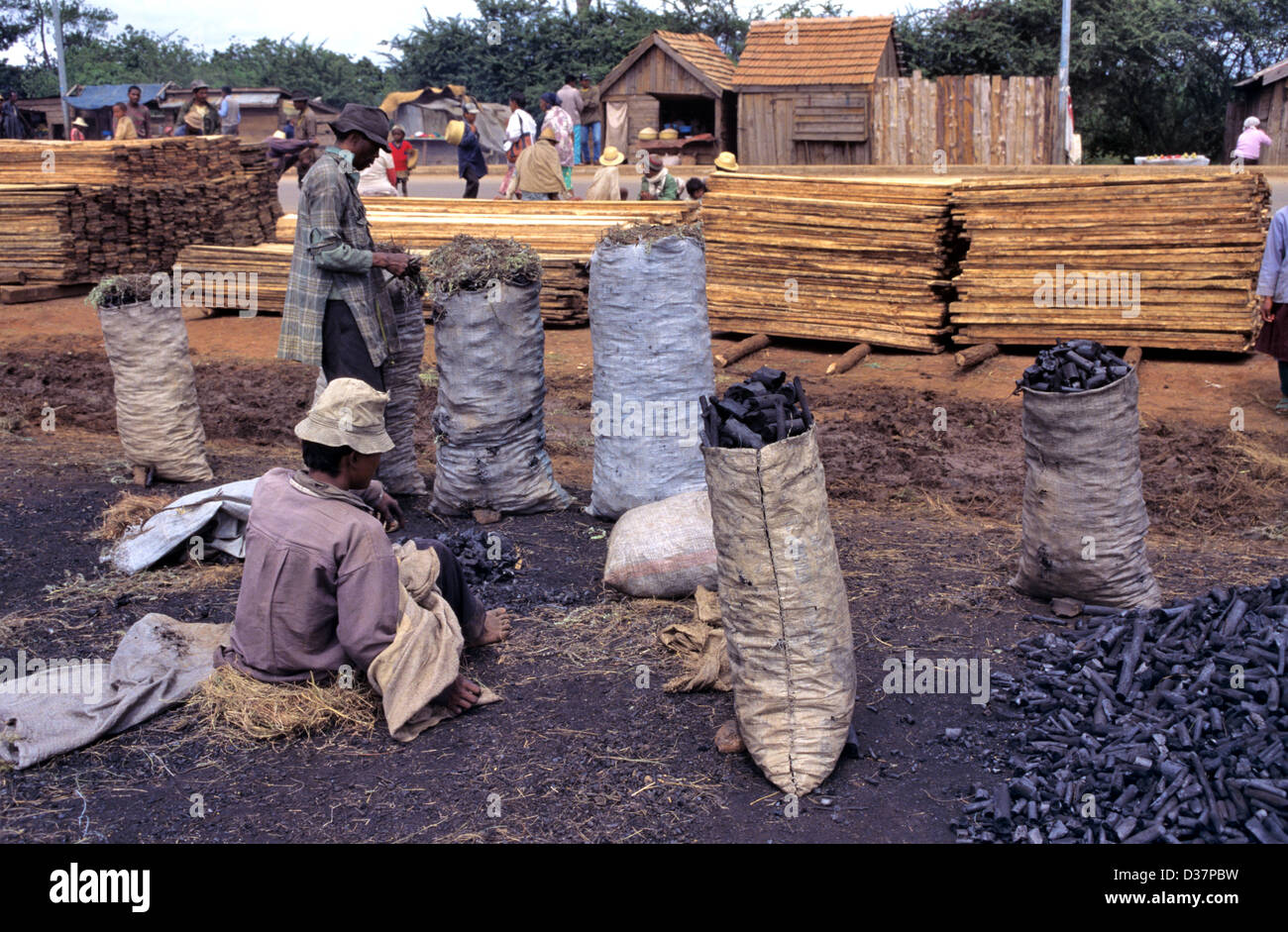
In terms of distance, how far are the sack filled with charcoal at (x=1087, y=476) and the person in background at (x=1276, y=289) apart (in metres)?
4.77

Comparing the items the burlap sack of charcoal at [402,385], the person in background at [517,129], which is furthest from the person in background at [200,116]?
the burlap sack of charcoal at [402,385]

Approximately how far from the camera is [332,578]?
391 centimetres

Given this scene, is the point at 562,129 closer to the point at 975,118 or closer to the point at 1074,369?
the point at 975,118

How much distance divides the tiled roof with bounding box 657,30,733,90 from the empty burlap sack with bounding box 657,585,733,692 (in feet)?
76.3

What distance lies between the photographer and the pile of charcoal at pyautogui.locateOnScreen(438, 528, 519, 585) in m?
5.74

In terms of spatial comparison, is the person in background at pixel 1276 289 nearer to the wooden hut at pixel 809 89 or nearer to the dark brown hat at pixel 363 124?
the dark brown hat at pixel 363 124

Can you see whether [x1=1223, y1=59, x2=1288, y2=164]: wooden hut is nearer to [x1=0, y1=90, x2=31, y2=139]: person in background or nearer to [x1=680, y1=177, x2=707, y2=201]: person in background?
[x1=680, y1=177, x2=707, y2=201]: person in background

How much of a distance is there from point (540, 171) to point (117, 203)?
5600 mm

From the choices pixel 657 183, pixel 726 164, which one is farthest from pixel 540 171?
pixel 726 164

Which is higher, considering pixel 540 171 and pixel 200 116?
pixel 200 116

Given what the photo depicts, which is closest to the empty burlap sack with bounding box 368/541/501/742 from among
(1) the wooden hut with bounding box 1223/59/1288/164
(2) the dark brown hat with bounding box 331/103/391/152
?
(2) the dark brown hat with bounding box 331/103/391/152

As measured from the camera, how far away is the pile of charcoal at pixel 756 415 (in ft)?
12.4
